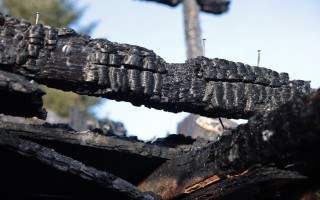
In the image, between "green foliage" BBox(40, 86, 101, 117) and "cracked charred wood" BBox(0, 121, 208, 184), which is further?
"green foliage" BBox(40, 86, 101, 117)

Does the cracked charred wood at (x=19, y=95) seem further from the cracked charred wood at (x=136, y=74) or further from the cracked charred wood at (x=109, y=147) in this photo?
the cracked charred wood at (x=109, y=147)

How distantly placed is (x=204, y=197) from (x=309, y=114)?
113 centimetres

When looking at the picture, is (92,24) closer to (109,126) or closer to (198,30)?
(198,30)

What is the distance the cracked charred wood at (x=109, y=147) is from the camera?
3261mm

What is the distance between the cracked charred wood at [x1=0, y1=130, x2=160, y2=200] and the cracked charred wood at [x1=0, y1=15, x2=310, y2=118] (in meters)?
0.36

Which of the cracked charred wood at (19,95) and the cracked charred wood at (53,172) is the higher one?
the cracked charred wood at (19,95)

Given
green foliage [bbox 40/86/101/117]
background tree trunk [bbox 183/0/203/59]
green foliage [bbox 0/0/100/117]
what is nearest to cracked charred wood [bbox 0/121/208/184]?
background tree trunk [bbox 183/0/203/59]

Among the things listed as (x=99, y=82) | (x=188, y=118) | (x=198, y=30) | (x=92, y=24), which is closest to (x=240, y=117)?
(x=99, y=82)

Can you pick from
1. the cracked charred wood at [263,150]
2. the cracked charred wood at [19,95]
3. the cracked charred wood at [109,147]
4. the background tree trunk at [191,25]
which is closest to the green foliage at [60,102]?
the background tree trunk at [191,25]

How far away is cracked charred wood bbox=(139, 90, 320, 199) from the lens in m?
2.21

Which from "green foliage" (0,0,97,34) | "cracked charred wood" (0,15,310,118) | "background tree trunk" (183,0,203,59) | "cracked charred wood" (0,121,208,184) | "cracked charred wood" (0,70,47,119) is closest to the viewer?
"cracked charred wood" (0,70,47,119)

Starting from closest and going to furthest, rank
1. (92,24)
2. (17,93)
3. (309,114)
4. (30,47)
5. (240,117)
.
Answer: (309,114)
(17,93)
(30,47)
(240,117)
(92,24)

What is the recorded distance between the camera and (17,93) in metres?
2.37

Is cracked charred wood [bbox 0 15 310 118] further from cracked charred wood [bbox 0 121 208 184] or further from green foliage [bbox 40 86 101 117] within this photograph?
green foliage [bbox 40 86 101 117]
